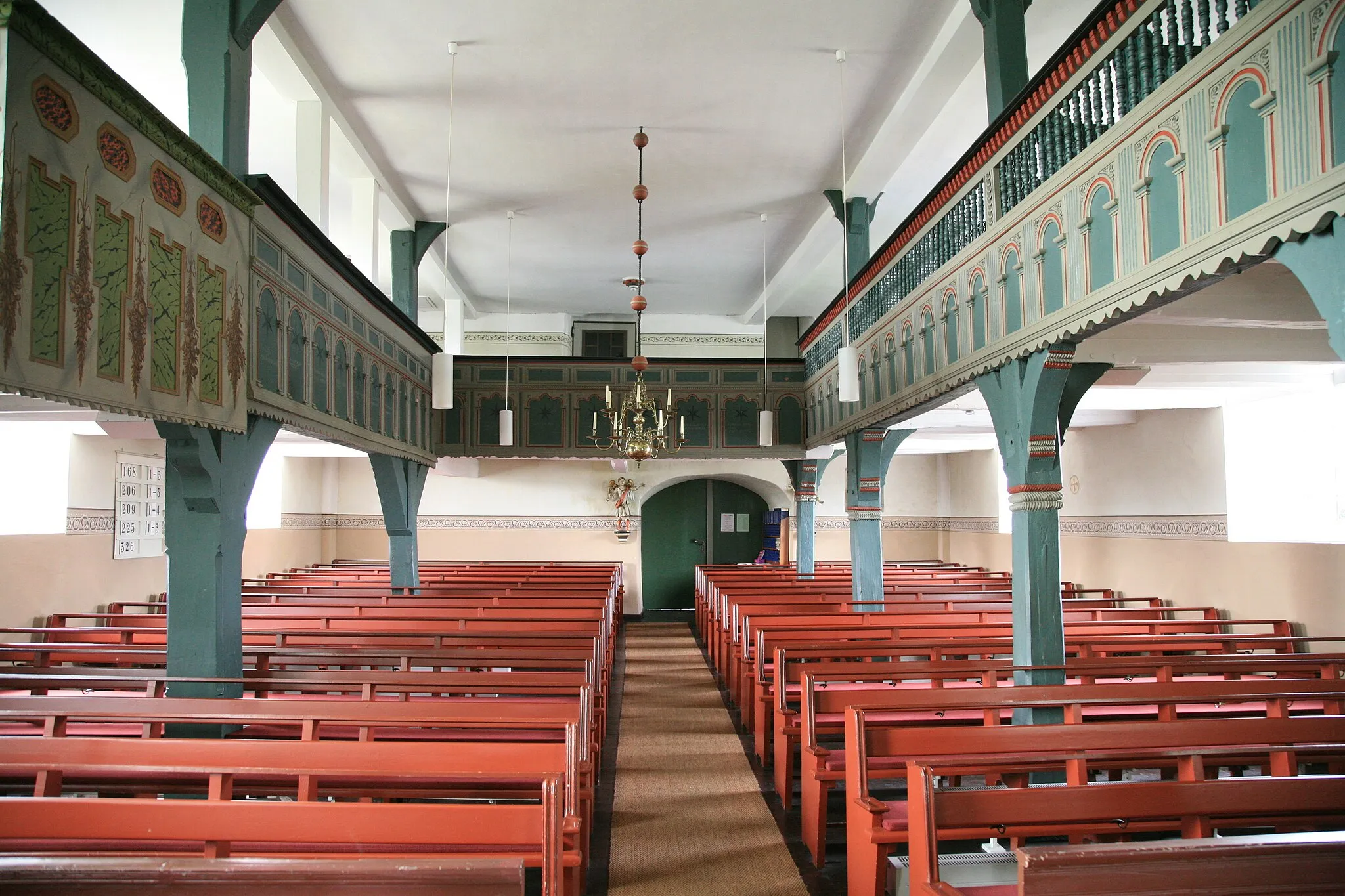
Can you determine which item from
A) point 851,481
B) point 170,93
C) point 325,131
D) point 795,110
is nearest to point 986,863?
point 851,481

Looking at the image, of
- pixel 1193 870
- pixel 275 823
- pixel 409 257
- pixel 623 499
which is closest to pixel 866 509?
pixel 409 257

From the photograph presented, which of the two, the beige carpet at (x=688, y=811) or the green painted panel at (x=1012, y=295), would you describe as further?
the green painted panel at (x=1012, y=295)

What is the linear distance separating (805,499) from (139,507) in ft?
32.1

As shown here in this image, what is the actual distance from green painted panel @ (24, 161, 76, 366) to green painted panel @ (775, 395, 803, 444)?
10.4 m

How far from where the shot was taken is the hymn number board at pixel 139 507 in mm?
10539

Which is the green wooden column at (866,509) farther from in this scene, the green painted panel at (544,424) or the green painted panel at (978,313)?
the green painted panel at (544,424)

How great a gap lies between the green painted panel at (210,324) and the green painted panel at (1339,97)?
16.6 feet

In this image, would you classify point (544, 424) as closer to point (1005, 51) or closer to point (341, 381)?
point (341, 381)

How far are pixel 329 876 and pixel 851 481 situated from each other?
28.7 feet

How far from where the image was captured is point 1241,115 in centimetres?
329

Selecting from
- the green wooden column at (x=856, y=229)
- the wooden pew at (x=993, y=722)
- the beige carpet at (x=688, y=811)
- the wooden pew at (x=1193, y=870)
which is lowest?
the beige carpet at (x=688, y=811)

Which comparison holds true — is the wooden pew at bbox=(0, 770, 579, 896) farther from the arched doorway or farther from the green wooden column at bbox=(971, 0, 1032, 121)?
the arched doorway

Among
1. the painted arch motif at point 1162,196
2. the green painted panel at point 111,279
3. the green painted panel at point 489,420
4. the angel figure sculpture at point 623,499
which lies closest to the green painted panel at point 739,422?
the green painted panel at point 489,420

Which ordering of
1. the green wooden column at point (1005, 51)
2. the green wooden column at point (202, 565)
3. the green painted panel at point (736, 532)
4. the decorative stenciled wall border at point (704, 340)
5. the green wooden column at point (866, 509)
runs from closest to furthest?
1. the green wooden column at point (202, 565)
2. the green wooden column at point (1005, 51)
3. the green wooden column at point (866, 509)
4. the decorative stenciled wall border at point (704, 340)
5. the green painted panel at point (736, 532)
